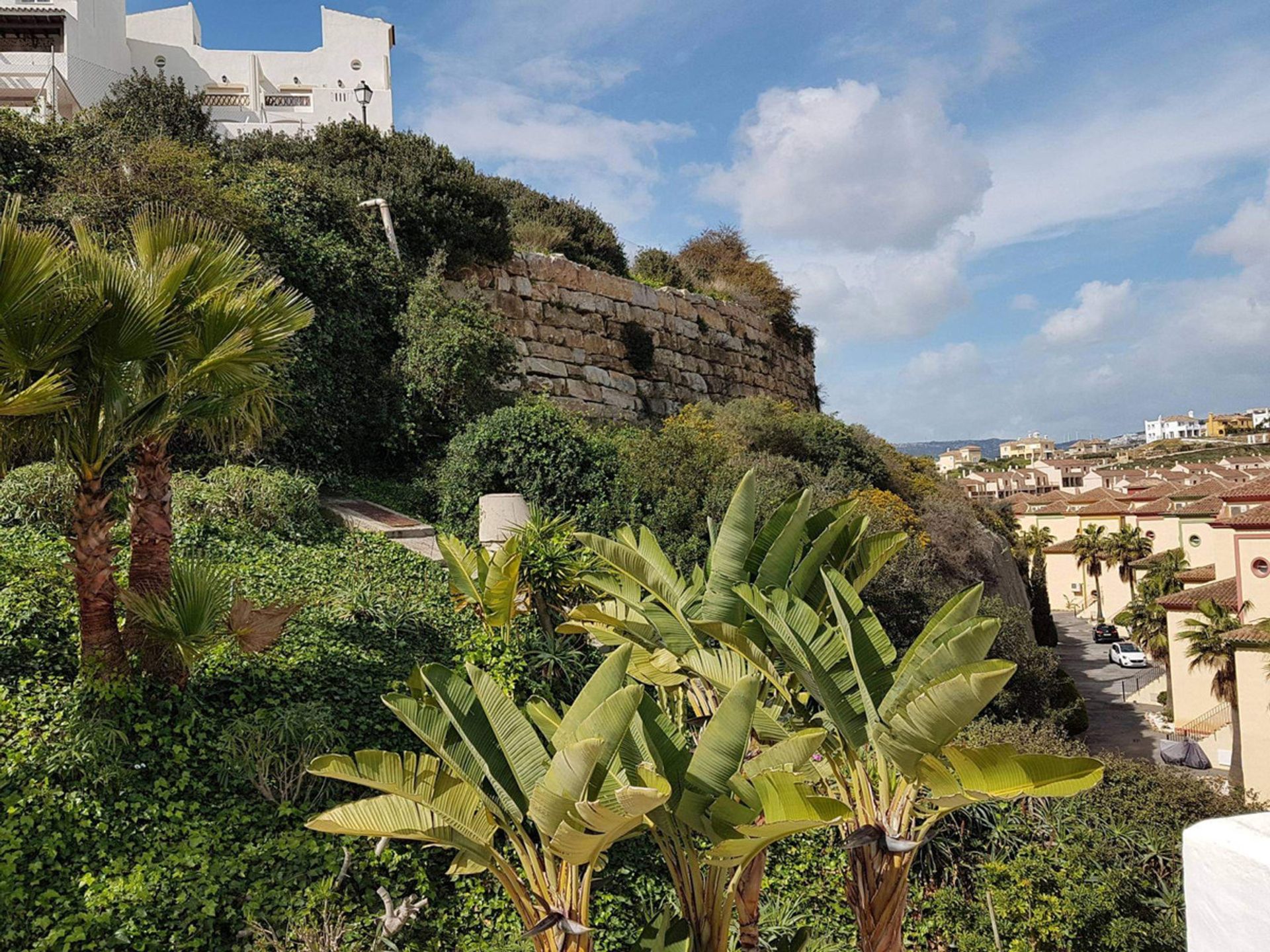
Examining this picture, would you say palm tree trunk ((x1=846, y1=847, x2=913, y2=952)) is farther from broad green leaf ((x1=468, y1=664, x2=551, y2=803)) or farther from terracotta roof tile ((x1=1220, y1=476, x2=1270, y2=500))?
terracotta roof tile ((x1=1220, y1=476, x2=1270, y2=500))

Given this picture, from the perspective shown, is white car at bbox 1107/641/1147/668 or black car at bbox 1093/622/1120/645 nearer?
white car at bbox 1107/641/1147/668

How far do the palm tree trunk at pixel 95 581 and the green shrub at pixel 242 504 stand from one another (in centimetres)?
338

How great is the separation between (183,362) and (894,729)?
16.4 ft

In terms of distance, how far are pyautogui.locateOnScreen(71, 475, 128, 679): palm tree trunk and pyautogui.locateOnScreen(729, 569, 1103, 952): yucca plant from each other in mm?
4113

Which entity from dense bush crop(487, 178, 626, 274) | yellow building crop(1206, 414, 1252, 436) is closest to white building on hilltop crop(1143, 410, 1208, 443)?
yellow building crop(1206, 414, 1252, 436)

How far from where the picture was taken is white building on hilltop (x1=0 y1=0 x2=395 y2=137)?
22672mm

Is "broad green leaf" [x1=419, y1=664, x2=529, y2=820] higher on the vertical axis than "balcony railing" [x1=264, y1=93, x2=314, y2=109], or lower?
lower

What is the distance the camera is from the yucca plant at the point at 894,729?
4000mm

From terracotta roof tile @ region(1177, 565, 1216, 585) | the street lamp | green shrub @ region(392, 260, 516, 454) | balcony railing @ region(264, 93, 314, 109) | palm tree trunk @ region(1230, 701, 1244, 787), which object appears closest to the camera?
green shrub @ region(392, 260, 516, 454)

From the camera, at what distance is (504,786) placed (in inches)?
172

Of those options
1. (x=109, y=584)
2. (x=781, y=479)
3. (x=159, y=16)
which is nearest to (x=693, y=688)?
(x=109, y=584)

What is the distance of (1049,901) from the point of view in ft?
22.3

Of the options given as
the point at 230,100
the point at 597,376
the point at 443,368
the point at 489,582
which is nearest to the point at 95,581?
the point at 489,582

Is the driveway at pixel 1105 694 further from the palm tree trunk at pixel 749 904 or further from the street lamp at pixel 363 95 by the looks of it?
the street lamp at pixel 363 95
